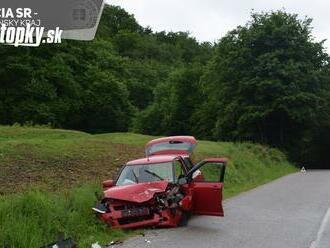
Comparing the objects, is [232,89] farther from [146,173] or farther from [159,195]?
[159,195]

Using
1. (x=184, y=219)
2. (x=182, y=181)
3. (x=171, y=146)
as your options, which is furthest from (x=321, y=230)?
(x=171, y=146)

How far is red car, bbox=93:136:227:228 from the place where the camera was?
1399 cm

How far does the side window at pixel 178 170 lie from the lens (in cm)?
1569

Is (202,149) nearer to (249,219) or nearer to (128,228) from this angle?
(249,219)

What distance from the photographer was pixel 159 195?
14.2 m

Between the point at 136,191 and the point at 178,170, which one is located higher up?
the point at 178,170

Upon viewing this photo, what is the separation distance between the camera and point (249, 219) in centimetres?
1634

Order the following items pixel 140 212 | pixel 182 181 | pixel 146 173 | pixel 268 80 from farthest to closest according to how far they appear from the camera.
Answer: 1. pixel 268 80
2. pixel 146 173
3. pixel 182 181
4. pixel 140 212

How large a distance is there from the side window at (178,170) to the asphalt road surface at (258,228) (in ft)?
3.97

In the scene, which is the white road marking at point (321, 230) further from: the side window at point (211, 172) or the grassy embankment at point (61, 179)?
the side window at point (211, 172)

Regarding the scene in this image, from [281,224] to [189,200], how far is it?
2.31m

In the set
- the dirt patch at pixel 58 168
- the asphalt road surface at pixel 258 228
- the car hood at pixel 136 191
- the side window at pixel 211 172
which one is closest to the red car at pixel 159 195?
the car hood at pixel 136 191

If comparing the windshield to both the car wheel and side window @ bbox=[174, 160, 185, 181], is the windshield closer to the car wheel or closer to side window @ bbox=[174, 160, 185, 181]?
side window @ bbox=[174, 160, 185, 181]

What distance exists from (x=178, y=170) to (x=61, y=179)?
13.8ft
